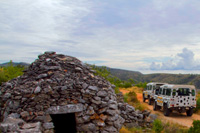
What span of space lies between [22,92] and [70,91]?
64.5 inches

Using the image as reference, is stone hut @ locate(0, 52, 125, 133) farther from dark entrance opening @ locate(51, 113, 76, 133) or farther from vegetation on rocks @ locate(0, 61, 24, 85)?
vegetation on rocks @ locate(0, 61, 24, 85)

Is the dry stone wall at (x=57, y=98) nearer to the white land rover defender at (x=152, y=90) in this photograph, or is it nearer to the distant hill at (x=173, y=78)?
the white land rover defender at (x=152, y=90)

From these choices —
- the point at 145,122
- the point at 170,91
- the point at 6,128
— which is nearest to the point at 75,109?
the point at 6,128

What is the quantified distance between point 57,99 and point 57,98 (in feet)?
0.12

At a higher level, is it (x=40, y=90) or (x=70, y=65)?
(x=70, y=65)

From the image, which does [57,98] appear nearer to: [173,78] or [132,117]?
[132,117]

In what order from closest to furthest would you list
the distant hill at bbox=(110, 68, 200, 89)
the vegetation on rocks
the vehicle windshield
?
1. the vegetation on rocks
2. the vehicle windshield
3. the distant hill at bbox=(110, 68, 200, 89)

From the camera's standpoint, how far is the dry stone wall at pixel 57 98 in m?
6.06

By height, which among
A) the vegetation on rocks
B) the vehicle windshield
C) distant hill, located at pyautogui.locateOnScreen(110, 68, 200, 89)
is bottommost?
distant hill, located at pyautogui.locateOnScreen(110, 68, 200, 89)

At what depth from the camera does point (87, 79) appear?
7.33m

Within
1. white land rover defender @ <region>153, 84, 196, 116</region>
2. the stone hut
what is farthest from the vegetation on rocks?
white land rover defender @ <region>153, 84, 196, 116</region>

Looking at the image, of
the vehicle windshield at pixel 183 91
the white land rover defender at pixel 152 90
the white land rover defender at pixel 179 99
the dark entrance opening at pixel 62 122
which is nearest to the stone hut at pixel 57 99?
the dark entrance opening at pixel 62 122

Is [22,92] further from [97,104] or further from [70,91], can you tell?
[97,104]

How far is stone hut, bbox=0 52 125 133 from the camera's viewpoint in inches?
239
